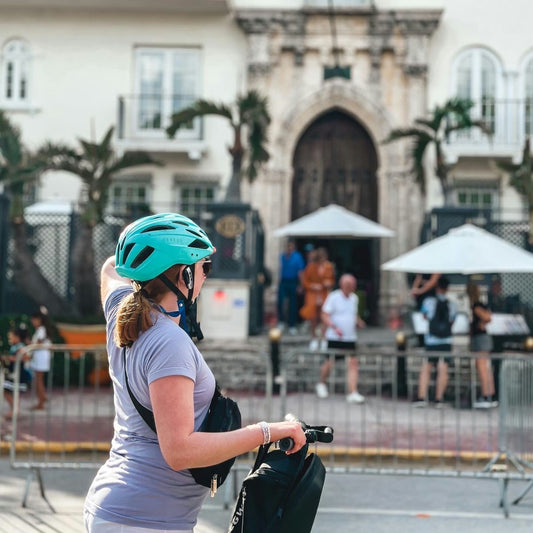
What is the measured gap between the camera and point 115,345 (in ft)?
9.62

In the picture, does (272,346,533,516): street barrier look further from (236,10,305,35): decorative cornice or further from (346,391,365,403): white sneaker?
(236,10,305,35): decorative cornice

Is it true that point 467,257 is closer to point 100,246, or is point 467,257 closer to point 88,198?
point 88,198

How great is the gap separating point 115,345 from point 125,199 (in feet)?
61.6

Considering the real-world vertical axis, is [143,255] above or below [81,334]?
above

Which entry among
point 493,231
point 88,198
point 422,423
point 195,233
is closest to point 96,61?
point 88,198

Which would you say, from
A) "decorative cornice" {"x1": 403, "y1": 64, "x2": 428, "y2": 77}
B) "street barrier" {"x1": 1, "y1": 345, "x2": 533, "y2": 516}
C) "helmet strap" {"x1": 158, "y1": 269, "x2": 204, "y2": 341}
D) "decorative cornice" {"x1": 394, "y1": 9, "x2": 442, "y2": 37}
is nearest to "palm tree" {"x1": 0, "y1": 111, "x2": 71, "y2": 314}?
"street barrier" {"x1": 1, "y1": 345, "x2": 533, "y2": 516}

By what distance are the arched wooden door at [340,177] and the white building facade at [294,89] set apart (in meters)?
0.03

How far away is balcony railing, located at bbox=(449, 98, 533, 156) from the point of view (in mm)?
20125

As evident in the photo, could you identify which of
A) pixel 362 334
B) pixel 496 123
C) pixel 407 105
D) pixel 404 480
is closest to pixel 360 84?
pixel 407 105

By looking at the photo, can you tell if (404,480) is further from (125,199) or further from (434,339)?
(125,199)

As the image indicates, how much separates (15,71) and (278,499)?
2079 cm

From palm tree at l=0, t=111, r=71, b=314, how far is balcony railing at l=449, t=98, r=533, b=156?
9727mm

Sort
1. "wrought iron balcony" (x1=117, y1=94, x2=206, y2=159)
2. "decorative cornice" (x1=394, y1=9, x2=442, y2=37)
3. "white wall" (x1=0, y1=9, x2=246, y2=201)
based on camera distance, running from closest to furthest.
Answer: "decorative cornice" (x1=394, y1=9, x2=442, y2=37) < "wrought iron balcony" (x1=117, y1=94, x2=206, y2=159) < "white wall" (x1=0, y1=9, x2=246, y2=201)

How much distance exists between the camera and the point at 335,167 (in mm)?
21109
